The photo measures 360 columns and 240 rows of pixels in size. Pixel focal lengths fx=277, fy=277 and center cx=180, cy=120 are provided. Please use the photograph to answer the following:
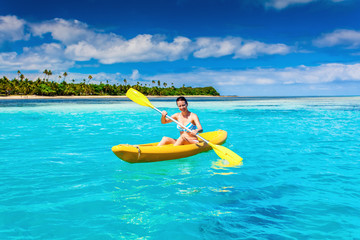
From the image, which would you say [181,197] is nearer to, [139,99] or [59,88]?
[139,99]

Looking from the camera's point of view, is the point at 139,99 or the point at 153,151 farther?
the point at 139,99

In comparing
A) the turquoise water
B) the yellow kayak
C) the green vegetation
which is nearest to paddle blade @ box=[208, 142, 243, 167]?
the turquoise water

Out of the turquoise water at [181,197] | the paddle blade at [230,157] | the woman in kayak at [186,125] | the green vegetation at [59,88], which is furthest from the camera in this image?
the green vegetation at [59,88]

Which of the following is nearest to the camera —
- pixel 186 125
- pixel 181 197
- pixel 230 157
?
pixel 181 197

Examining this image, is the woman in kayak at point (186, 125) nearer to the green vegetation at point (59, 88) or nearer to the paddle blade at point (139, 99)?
the paddle blade at point (139, 99)

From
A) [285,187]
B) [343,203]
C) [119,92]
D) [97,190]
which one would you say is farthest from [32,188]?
[119,92]

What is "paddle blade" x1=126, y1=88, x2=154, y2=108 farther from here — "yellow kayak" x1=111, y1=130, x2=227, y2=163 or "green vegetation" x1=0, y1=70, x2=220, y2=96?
"green vegetation" x1=0, y1=70, x2=220, y2=96

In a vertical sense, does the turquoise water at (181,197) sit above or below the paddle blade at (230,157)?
below

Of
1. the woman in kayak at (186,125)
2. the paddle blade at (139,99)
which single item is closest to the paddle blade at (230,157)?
the woman in kayak at (186,125)

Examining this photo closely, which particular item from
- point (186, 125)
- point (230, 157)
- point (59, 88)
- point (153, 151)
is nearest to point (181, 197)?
point (153, 151)

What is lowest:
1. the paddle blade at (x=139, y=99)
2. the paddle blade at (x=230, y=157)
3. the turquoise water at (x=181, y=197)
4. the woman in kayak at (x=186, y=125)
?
the turquoise water at (x=181, y=197)

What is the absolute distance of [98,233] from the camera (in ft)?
11.0

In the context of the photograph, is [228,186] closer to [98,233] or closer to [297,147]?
[98,233]

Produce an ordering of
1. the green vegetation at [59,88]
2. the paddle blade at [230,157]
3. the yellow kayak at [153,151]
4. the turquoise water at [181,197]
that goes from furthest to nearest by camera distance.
→ the green vegetation at [59,88] < the paddle blade at [230,157] < the yellow kayak at [153,151] < the turquoise water at [181,197]
